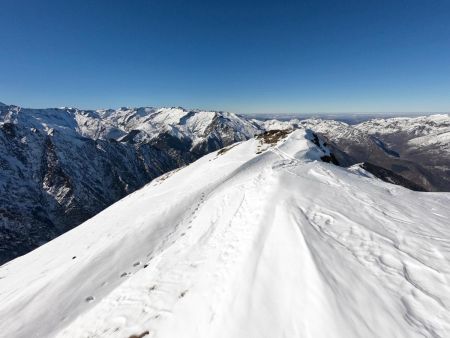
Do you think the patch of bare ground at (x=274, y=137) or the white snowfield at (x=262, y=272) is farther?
the patch of bare ground at (x=274, y=137)

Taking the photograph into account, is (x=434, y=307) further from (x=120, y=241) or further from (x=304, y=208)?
(x=120, y=241)

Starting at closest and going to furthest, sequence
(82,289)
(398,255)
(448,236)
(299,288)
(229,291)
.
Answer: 1. (299,288)
2. (229,291)
3. (398,255)
4. (448,236)
5. (82,289)

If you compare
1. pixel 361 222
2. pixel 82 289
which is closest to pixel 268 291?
pixel 361 222

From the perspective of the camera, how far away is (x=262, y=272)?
1078 centimetres

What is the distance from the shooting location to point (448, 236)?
1266 cm

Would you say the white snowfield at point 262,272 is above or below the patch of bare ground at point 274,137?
below

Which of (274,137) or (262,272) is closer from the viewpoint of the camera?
(262,272)

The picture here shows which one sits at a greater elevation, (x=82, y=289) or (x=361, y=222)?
(x=361, y=222)

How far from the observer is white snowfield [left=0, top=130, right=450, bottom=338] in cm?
846

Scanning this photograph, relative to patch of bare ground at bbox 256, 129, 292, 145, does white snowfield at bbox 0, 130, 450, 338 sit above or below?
below

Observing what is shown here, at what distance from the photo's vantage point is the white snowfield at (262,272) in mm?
8461

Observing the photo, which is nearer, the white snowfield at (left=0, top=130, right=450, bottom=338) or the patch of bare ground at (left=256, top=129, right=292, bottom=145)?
the white snowfield at (left=0, top=130, right=450, bottom=338)

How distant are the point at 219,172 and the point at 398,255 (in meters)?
24.4

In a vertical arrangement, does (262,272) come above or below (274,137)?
below
